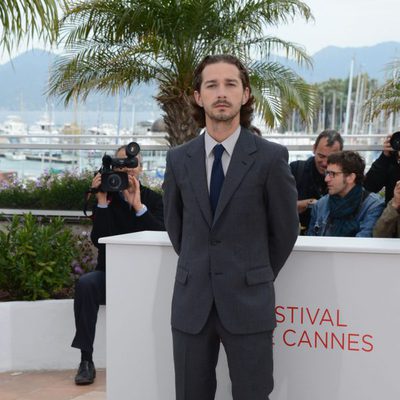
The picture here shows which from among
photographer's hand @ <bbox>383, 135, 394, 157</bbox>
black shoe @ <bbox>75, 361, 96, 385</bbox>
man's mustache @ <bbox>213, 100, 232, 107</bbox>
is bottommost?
black shoe @ <bbox>75, 361, 96, 385</bbox>

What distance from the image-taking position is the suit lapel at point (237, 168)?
3.03 m

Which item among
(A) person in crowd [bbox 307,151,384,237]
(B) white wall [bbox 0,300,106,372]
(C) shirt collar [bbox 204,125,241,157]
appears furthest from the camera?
(B) white wall [bbox 0,300,106,372]

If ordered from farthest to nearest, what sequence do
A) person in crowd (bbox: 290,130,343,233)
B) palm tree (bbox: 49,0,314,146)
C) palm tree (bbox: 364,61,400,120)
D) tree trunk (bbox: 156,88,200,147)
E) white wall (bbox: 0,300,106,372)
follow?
palm tree (bbox: 364,61,400,120), tree trunk (bbox: 156,88,200,147), palm tree (bbox: 49,0,314,146), white wall (bbox: 0,300,106,372), person in crowd (bbox: 290,130,343,233)

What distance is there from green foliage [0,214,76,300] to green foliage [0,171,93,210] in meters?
2.23

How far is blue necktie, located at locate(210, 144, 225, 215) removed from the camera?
3.11 meters

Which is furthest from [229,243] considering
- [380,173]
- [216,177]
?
[380,173]

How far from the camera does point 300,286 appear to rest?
347 centimetres

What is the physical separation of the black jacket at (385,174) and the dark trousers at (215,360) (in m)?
2.30

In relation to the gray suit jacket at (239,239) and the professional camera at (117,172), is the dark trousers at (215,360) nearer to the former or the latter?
the gray suit jacket at (239,239)

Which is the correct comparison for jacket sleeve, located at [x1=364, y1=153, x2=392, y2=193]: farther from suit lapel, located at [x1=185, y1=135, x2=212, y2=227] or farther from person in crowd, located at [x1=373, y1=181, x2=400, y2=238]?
suit lapel, located at [x1=185, y1=135, x2=212, y2=227]

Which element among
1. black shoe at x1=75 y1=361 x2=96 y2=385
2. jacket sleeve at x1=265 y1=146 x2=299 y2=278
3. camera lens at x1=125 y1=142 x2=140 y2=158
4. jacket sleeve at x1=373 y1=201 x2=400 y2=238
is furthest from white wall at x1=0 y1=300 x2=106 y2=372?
jacket sleeve at x1=265 y1=146 x2=299 y2=278

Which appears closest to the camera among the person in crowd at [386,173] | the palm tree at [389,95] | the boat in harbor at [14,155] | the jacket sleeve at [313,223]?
the jacket sleeve at [313,223]

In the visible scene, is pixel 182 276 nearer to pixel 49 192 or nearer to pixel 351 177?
pixel 351 177

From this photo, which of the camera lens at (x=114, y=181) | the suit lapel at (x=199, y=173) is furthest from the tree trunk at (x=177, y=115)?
the suit lapel at (x=199, y=173)
